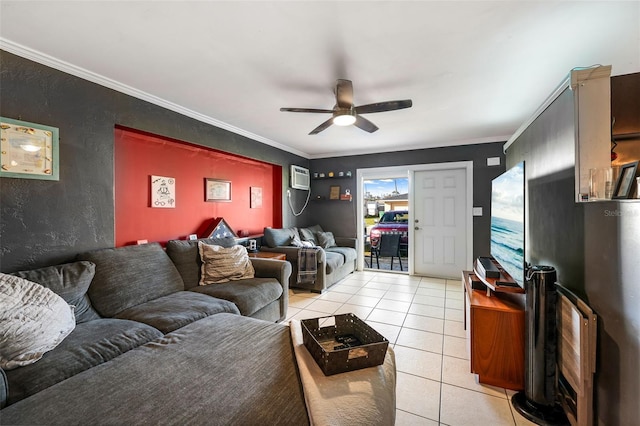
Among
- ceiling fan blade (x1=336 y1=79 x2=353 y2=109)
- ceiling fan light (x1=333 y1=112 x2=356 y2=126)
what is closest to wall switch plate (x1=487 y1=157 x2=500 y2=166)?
ceiling fan light (x1=333 y1=112 x2=356 y2=126)

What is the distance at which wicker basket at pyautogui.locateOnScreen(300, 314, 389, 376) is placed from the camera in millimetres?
1062

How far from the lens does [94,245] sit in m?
2.23

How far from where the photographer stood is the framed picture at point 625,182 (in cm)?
124

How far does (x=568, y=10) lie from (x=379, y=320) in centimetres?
276

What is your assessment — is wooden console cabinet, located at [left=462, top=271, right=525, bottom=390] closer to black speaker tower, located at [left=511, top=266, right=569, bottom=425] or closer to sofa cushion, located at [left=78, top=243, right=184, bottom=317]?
black speaker tower, located at [left=511, top=266, right=569, bottom=425]

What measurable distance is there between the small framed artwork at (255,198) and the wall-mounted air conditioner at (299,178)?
0.75 meters

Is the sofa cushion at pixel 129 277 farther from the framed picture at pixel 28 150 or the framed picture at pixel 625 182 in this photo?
the framed picture at pixel 625 182

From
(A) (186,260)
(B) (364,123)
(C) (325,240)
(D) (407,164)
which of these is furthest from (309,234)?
(B) (364,123)

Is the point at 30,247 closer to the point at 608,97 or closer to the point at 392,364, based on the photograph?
the point at 392,364

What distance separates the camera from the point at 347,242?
5.06m

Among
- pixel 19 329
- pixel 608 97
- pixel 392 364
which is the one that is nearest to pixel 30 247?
pixel 19 329

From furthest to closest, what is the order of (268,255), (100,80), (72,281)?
(268,255), (100,80), (72,281)

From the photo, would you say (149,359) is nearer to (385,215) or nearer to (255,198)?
(255,198)

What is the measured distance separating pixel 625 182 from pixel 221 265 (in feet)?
9.43
